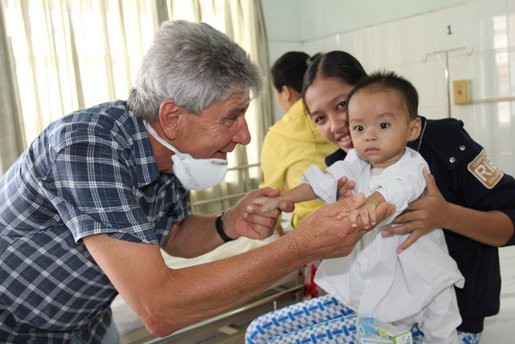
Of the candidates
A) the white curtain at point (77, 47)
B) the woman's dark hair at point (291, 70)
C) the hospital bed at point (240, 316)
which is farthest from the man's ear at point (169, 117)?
the white curtain at point (77, 47)

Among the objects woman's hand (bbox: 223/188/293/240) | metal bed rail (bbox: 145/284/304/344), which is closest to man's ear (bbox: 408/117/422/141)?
woman's hand (bbox: 223/188/293/240)

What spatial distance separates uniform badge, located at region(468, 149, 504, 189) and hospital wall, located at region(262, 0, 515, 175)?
2880 mm

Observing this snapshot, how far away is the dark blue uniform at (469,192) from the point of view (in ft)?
5.07

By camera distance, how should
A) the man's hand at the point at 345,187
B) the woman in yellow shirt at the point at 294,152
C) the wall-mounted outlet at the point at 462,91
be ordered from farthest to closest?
the wall-mounted outlet at the point at 462,91 < the woman in yellow shirt at the point at 294,152 < the man's hand at the point at 345,187

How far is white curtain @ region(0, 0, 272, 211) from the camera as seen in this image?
3.84 meters

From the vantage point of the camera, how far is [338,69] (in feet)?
6.36

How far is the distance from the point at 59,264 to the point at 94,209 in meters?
0.29

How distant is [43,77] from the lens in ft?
12.9

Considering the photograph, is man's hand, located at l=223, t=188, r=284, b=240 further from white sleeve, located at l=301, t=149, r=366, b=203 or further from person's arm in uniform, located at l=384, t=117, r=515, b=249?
person's arm in uniform, located at l=384, t=117, r=515, b=249

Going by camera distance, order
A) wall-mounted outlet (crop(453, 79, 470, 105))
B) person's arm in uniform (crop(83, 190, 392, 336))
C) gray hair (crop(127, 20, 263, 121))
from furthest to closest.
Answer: wall-mounted outlet (crop(453, 79, 470, 105)), gray hair (crop(127, 20, 263, 121)), person's arm in uniform (crop(83, 190, 392, 336))

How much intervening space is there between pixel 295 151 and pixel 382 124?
119 centimetres

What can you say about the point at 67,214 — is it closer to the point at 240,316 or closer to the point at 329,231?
the point at 329,231

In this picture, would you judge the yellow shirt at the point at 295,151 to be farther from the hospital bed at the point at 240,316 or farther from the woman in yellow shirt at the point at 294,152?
the hospital bed at the point at 240,316

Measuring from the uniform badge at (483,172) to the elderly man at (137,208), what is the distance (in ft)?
1.32
